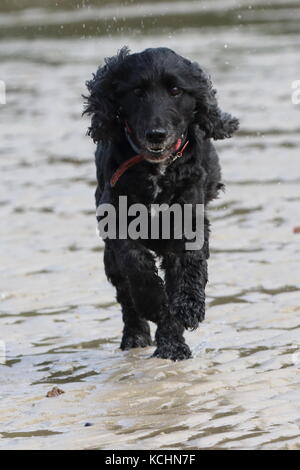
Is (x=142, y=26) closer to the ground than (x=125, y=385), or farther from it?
farther from it

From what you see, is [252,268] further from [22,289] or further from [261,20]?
[261,20]

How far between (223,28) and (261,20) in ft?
4.44

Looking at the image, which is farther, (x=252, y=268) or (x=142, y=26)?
(x=142, y=26)

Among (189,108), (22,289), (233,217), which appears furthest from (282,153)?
(189,108)

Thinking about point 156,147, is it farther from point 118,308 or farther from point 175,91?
point 118,308

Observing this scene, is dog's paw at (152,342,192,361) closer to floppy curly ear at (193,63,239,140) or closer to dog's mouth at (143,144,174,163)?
dog's mouth at (143,144,174,163)

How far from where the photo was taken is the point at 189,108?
6430 mm

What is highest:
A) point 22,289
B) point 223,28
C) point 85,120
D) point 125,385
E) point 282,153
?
point 223,28

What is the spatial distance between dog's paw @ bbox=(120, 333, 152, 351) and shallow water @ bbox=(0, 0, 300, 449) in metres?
0.07

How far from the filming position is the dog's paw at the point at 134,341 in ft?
22.6

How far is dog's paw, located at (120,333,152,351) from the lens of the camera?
22.6 ft
